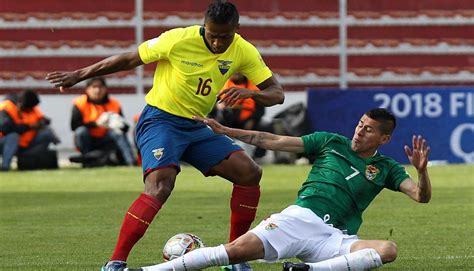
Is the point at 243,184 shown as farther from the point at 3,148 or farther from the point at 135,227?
the point at 3,148

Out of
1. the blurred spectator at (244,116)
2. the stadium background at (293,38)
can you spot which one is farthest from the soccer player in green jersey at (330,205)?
the stadium background at (293,38)

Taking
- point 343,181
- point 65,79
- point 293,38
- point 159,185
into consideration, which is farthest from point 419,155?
point 293,38

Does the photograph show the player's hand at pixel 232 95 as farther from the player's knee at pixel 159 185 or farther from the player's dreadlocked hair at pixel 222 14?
the player's knee at pixel 159 185

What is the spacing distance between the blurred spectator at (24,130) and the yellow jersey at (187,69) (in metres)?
11.4

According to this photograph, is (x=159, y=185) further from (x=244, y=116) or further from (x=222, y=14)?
(x=244, y=116)

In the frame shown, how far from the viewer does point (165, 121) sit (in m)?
9.60

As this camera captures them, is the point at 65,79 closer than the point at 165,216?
Yes

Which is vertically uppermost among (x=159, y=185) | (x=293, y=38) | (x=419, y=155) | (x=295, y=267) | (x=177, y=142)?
(x=419, y=155)

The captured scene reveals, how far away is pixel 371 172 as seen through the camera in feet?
29.2

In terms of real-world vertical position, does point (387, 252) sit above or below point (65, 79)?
below

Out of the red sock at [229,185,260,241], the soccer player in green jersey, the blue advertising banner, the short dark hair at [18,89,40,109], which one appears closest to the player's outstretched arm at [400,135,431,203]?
the soccer player in green jersey

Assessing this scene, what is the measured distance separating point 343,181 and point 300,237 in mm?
541

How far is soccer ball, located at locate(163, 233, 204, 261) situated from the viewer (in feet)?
31.0

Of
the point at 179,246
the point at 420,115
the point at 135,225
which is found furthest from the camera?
the point at 420,115
